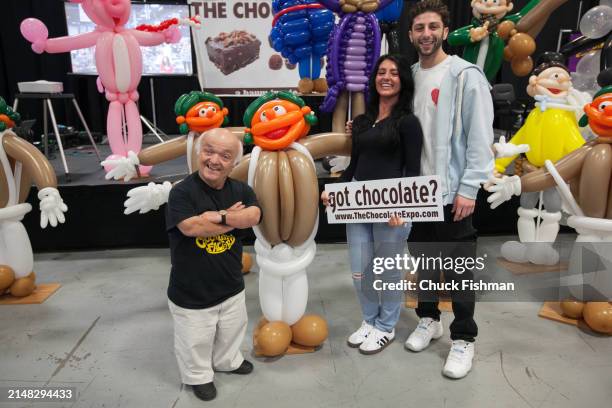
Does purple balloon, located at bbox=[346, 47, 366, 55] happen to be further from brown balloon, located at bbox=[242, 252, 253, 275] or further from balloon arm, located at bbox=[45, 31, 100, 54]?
balloon arm, located at bbox=[45, 31, 100, 54]

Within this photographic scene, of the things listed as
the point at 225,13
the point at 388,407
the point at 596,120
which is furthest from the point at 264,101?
the point at 225,13

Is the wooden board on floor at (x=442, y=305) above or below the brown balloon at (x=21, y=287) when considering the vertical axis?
below

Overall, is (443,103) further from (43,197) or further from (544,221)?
(43,197)

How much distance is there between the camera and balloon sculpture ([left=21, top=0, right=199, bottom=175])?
133 inches

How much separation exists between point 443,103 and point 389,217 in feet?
1.59

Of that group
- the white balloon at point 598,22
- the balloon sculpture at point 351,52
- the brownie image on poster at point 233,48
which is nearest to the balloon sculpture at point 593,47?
the white balloon at point 598,22

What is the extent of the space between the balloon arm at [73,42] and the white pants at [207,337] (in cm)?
258

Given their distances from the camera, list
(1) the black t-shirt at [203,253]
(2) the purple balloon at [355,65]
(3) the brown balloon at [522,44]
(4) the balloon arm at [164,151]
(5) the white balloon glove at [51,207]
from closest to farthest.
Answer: (1) the black t-shirt at [203,253], (5) the white balloon glove at [51,207], (4) the balloon arm at [164,151], (2) the purple balloon at [355,65], (3) the brown balloon at [522,44]

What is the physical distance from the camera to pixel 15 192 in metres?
2.58

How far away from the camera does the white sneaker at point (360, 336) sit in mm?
2180

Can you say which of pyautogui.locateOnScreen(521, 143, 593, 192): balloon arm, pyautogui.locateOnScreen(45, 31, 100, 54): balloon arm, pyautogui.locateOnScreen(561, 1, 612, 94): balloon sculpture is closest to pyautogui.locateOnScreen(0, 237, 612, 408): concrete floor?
pyautogui.locateOnScreen(521, 143, 593, 192): balloon arm

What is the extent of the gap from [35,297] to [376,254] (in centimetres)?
208

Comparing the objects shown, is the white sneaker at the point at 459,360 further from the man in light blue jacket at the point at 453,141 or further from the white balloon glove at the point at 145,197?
the white balloon glove at the point at 145,197

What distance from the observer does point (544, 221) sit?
3006 millimetres
